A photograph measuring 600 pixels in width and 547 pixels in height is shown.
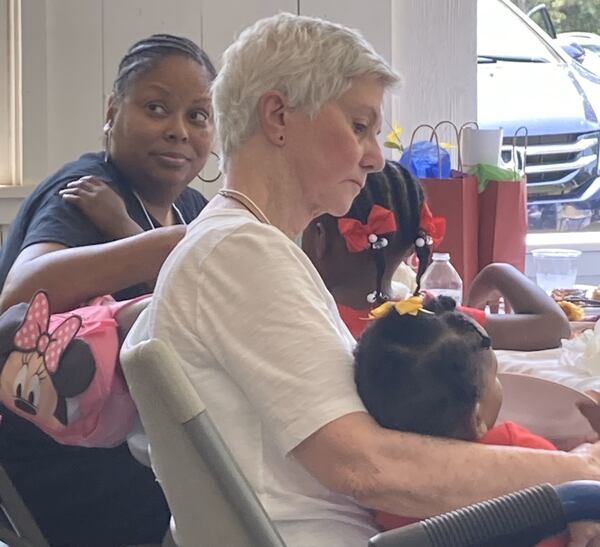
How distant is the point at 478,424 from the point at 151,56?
42.6 inches

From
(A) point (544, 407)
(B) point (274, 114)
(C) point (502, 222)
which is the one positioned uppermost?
(B) point (274, 114)

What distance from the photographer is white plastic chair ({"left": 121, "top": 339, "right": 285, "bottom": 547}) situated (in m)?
0.98

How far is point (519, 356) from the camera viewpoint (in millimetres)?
1599

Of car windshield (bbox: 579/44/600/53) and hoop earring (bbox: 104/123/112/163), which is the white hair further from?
car windshield (bbox: 579/44/600/53)

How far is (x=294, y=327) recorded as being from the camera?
1.03 metres

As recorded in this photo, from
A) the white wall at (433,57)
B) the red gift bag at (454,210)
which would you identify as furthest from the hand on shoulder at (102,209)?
the white wall at (433,57)

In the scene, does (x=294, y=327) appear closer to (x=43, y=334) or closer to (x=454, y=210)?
(x=43, y=334)

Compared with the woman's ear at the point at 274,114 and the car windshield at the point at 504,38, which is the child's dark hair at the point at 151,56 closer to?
the woman's ear at the point at 274,114

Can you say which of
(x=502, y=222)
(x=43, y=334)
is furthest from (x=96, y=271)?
(x=502, y=222)

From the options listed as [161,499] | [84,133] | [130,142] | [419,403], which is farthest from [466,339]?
[84,133]

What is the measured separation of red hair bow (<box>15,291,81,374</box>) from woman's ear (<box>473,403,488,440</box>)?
45 centimetres

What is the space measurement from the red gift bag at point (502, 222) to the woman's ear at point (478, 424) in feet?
3.65

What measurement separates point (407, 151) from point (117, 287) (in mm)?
958

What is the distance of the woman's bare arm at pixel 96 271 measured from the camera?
1.48 m
